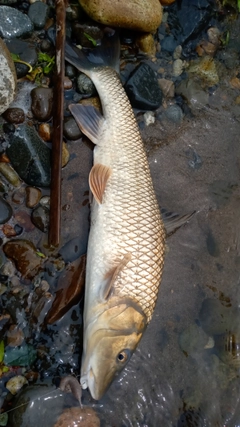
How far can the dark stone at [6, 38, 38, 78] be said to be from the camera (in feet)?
14.3

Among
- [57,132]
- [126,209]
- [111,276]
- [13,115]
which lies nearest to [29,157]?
[57,132]

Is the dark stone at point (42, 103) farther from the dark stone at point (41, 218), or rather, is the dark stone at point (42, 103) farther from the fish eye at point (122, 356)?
the fish eye at point (122, 356)

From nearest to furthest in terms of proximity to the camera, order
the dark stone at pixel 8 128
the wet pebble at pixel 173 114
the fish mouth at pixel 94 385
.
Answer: the fish mouth at pixel 94 385 < the dark stone at pixel 8 128 < the wet pebble at pixel 173 114

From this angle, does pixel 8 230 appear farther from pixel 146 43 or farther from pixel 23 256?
pixel 146 43

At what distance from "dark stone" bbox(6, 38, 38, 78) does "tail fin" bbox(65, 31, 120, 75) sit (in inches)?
13.7

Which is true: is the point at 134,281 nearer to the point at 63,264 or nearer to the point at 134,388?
the point at 63,264

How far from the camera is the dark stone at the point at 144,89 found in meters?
4.73

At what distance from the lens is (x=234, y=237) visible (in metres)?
4.85

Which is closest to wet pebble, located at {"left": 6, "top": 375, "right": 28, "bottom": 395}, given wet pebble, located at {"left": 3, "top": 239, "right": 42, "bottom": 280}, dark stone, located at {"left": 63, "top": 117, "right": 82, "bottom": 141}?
wet pebble, located at {"left": 3, "top": 239, "right": 42, "bottom": 280}

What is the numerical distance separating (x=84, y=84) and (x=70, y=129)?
505 millimetres

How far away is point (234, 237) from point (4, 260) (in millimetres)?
2438

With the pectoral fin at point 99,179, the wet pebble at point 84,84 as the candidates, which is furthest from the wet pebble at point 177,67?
the pectoral fin at point 99,179

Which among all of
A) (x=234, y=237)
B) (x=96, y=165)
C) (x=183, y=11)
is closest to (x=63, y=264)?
(x=96, y=165)

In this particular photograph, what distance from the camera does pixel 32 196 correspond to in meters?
4.18
